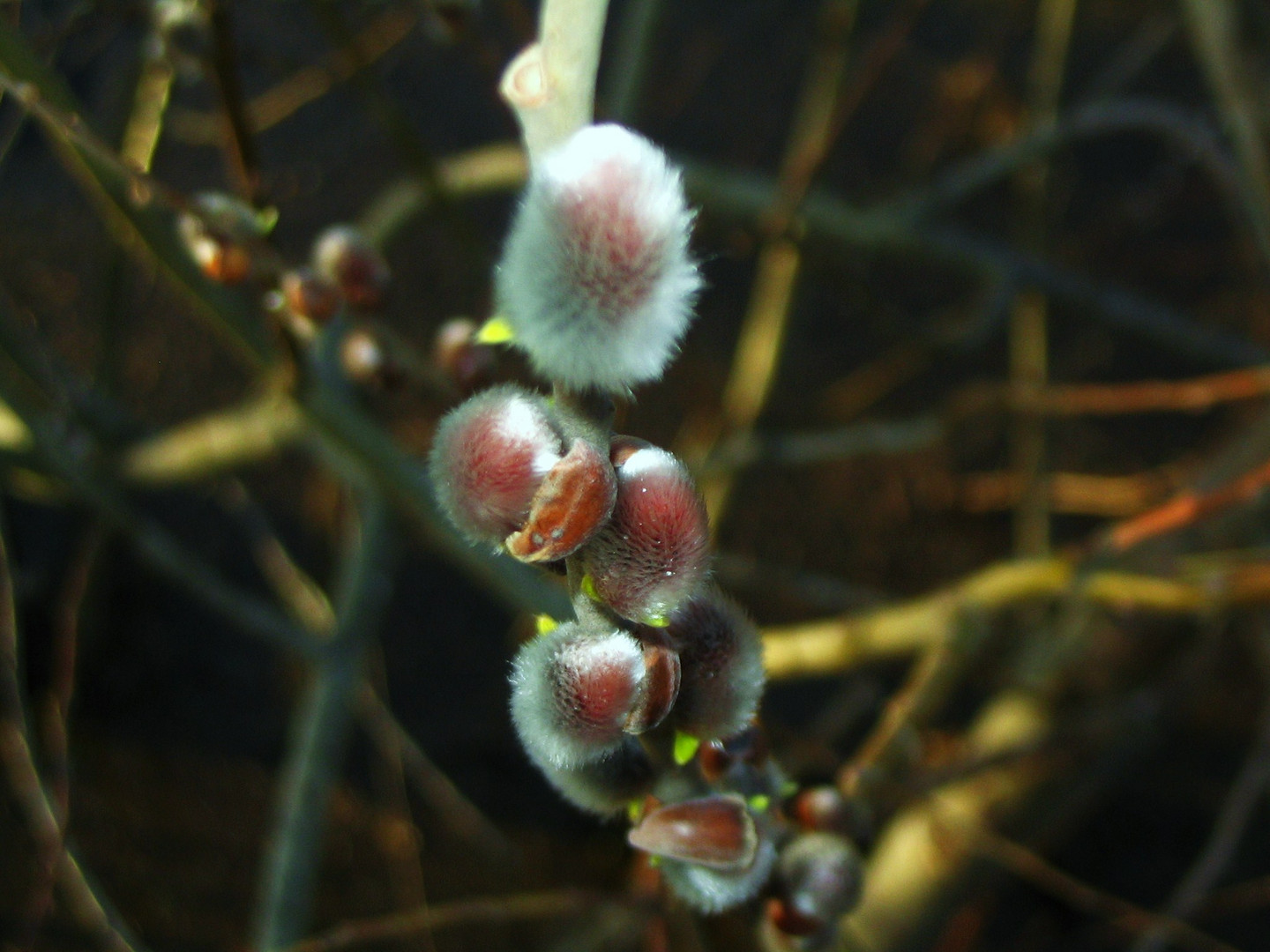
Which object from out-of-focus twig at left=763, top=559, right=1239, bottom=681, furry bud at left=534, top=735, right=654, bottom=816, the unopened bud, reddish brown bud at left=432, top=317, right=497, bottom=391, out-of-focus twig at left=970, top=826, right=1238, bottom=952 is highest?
out-of-focus twig at left=763, top=559, right=1239, bottom=681

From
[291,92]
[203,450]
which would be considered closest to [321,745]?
[203,450]

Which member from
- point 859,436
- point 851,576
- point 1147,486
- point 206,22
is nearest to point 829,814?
point 206,22

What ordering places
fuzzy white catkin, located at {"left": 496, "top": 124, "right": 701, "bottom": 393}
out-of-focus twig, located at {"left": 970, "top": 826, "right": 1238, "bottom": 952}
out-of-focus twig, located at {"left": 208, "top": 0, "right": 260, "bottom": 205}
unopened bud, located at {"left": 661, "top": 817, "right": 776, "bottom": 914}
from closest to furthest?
fuzzy white catkin, located at {"left": 496, "top": 124, "right": 701, "bottom": 393} < unopened bud, located at {"left": 661, "top": 817, "right": 776, "bottom": 914} < out-of-focus twig, located at {"left": 208, "top": 0, "right": 260, "bottom": 205} < out-of-focus twig, located at {"left": 970, "top": 826, "right": 1238, "bottom": 952}

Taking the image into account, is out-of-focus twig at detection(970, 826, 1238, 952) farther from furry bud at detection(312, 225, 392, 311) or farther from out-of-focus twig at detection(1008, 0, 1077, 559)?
furry bud at detection(312, 225, 392, 311)

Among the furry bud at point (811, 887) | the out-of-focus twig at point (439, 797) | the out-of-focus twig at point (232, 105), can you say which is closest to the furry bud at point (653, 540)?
the furry bud at point (811, 887)

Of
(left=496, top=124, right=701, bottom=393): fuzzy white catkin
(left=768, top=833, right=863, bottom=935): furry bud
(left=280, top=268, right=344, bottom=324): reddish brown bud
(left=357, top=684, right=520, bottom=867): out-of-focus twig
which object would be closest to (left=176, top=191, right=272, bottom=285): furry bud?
(left=280, top=268, right=344, bottom=324): reddish brown bud

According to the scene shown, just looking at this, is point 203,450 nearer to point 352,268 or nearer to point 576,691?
point 352,268

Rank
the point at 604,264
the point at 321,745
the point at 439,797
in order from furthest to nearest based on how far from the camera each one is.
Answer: the point at 439,797
the point at 321,745
the point at 604,264

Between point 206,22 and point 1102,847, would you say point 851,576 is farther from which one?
point 206,22
